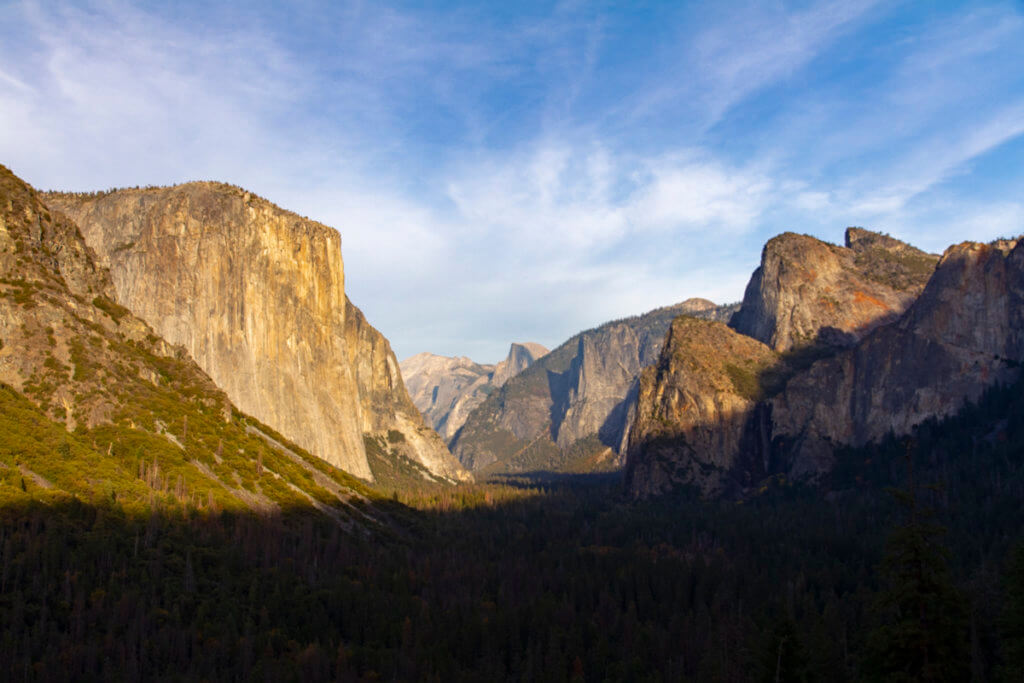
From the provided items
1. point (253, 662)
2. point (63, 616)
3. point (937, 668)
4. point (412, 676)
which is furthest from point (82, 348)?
point (937, 668)

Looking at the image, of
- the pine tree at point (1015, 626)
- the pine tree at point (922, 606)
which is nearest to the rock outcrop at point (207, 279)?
the pine tree at point (1015, 626)

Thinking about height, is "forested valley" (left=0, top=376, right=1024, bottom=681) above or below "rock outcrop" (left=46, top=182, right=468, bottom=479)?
below

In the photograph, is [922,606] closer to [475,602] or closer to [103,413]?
[475,602]

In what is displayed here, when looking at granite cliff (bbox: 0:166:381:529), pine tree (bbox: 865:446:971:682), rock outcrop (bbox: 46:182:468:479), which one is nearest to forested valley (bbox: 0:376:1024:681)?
pine tree (bbox: 865:446:971:682)

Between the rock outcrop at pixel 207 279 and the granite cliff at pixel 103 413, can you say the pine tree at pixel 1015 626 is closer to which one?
the granite cliff at pixel 103 413

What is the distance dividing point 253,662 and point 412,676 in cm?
1575

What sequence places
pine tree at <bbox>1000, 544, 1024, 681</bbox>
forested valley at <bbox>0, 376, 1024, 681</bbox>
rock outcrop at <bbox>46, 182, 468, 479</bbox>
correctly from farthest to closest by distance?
1. rock outcrop at <bbox>46, 182, 468, 479</bbox>
2. forested valley at <bbox>0, 376, 1024, 681</bbox>
3. pine tree at <bbox>1000, 544, 1024, 681</bbox>

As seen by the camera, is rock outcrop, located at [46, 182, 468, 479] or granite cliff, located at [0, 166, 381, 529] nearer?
granite cliff, located at [0, 166, 381, 529]

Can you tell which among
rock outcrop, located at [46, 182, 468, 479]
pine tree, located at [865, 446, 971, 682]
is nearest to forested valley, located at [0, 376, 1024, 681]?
pine tree, located at [865, 446, 971, 682]

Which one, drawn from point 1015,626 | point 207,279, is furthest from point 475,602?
point 207,279

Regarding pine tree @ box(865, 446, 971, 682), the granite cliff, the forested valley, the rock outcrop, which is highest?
the rock outcrop

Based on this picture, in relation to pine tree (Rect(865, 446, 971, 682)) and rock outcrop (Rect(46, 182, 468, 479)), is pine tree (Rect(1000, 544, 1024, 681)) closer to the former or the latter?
pine tree (Rect(865, 446, 971, 682))

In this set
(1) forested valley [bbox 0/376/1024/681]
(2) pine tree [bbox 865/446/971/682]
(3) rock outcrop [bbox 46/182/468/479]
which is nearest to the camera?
(2) pine tree [bbox 865/446/971/682]

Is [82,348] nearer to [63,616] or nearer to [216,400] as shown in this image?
[216,400]
